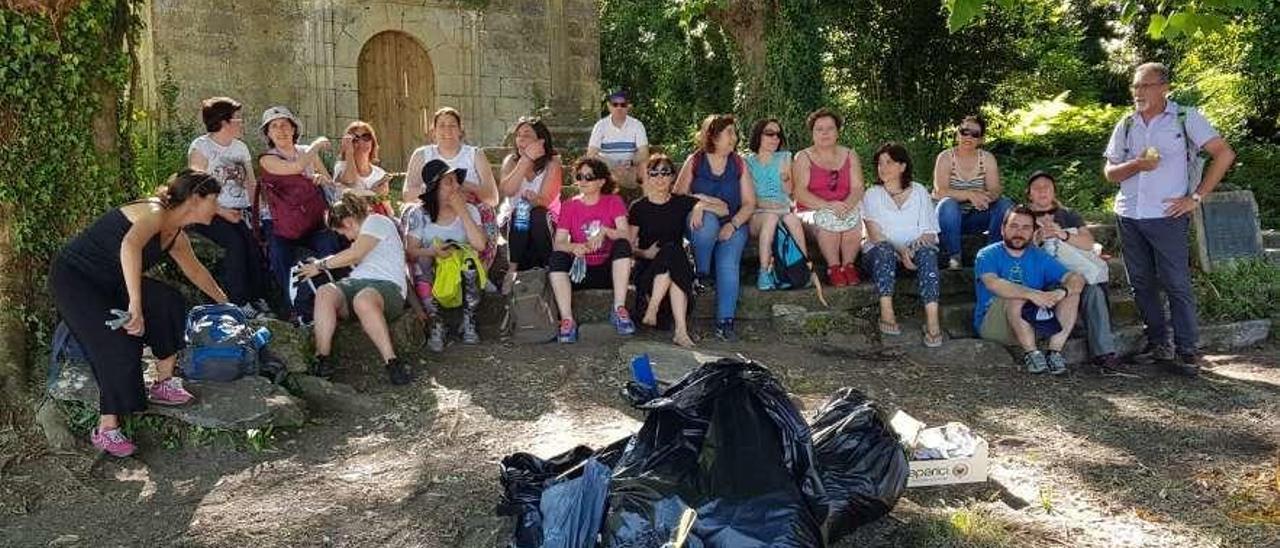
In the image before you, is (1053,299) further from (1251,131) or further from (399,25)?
(399,25)

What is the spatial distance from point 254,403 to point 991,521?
11.7 feet

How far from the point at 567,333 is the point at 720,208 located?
4.67ft

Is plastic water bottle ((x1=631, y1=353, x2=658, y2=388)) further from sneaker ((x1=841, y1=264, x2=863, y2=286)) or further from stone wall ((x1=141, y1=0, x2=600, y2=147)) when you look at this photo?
stone wall ((x1=141, y1=0, x2=600, y2=147))

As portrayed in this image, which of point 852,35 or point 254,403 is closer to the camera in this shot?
point 254,403

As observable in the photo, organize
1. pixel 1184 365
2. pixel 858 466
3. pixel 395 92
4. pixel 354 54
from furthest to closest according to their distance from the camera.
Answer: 1. pixel 395 92
2. pixel 354 54
3. pixel 1184 365
4. pixel 858 466

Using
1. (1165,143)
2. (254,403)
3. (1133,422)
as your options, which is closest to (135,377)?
(254,403)

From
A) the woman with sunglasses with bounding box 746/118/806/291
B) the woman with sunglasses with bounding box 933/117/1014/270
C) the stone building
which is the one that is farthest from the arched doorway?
the woman with sunglasses with bounding box 933/117/1014/270

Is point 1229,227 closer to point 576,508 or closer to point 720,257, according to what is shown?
point 720,257

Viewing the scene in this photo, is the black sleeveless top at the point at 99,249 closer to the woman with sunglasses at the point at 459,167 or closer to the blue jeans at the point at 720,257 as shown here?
the woman with sunglasses at the point at 459,167

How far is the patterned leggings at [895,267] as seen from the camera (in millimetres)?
6508

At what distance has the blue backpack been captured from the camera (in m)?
5.02

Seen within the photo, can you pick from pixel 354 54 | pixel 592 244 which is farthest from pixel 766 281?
pixel 354 54

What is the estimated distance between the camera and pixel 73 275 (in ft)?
15.0

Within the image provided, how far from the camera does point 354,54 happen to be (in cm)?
1348
